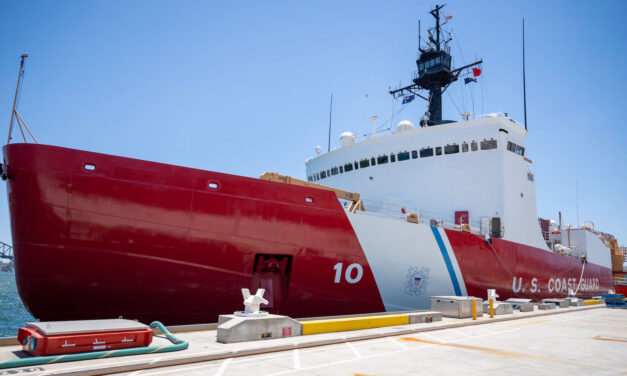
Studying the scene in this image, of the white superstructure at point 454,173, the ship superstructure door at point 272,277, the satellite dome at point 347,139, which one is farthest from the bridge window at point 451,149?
the ship superstructure door at point 272,277

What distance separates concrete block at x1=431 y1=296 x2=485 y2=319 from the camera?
10797 mm

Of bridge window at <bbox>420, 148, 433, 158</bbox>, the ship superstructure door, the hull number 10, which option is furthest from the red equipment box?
bridge window at <bbox>420, 148, 433, 158</bbox>

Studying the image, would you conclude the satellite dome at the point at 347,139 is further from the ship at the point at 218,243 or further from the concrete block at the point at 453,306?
the concrete block at the point at 453,306

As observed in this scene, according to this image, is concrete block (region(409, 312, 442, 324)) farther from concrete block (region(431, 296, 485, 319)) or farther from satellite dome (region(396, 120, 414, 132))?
satellite dome (region(396, 120, 414, 132))

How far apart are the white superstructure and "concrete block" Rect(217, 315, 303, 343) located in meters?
8.18

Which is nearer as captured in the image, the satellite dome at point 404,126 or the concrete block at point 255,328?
the concrete block at point 255,328

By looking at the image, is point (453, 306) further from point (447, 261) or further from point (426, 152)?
point (426, 152)

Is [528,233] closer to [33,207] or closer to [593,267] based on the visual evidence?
[593,267]

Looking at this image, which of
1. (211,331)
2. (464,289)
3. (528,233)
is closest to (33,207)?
(211,331)

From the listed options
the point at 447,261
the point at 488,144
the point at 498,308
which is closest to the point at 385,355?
the point at 447,261

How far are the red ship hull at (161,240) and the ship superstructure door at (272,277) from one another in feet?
0.07

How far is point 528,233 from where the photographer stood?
1719 cm

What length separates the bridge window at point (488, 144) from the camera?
15531mm

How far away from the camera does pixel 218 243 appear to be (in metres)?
8.16
